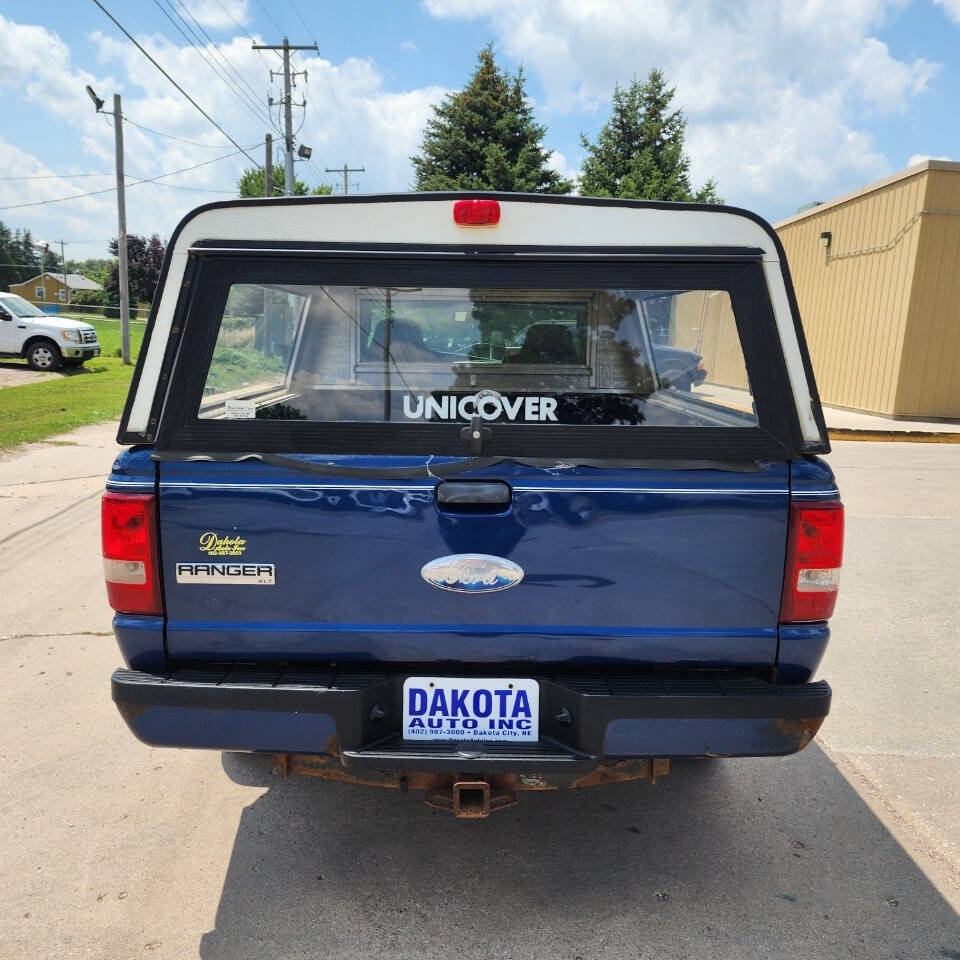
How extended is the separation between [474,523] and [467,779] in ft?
2.51

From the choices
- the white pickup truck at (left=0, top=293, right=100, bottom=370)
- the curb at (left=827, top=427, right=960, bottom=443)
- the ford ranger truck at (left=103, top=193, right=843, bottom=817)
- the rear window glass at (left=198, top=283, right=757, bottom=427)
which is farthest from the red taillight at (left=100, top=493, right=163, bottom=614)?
the white pickup truck at (left=0, top=293, right=100, bottom=370)

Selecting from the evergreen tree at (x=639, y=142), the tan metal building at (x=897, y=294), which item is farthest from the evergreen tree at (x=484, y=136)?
the tan metal building at (x=897, y=294)

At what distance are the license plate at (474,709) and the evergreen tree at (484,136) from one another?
109ft

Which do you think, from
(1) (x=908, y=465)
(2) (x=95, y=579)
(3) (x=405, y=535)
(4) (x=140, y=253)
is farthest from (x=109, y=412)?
(4) (x=140, y=253)

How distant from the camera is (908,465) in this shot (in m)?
11.3

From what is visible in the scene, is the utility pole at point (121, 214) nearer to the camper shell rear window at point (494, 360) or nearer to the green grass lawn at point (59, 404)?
the green grass lawn at point (59, 404)

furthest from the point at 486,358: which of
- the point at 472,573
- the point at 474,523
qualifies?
the point at 472,573

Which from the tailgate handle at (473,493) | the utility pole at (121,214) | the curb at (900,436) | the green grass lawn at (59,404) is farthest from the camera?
the utility pole at (121,214)

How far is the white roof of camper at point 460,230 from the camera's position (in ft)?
7.84

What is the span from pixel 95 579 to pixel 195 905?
3.79m

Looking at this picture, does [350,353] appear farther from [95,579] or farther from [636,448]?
[95,579]

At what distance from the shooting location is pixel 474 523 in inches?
92.2

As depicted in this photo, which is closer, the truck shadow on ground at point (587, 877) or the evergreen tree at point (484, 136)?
the truck shadow on ground at point (587, 877)

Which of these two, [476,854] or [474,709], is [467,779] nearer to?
[474,709]
